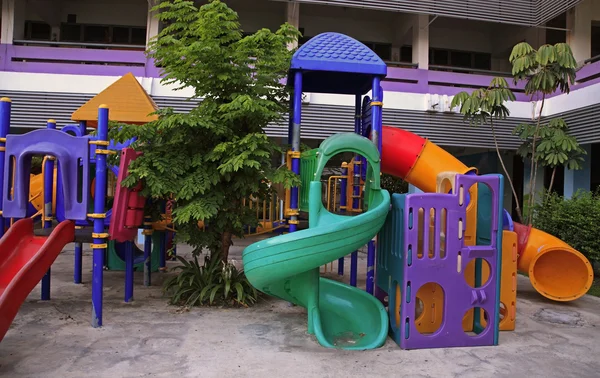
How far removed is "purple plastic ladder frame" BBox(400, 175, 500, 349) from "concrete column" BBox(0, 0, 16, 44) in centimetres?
1323

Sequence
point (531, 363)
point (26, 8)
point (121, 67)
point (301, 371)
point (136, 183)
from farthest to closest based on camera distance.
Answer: point (26, 8) → point (121, 67) → point (136, 183) → point (531, 363) → point (301, 371)

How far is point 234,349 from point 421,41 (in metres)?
12.4

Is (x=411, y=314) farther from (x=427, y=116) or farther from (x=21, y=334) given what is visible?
(x=427, y=116)

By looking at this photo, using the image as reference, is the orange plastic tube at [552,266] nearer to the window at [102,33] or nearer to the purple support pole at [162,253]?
the purple support pole at [162,253]

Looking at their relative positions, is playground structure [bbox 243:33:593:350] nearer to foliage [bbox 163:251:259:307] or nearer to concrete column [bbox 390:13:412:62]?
foliage [bbox 163:251:259:307]

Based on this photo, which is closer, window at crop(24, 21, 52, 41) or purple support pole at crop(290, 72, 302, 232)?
purple support pole at crop(290, 72, 302, 232)

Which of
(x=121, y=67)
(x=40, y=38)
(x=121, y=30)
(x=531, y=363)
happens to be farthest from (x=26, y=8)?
(x=531, y=363)

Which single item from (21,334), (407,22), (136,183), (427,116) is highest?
(407,22)

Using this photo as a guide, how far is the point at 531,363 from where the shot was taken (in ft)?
14.2

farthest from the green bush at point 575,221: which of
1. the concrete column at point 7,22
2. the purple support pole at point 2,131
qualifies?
the concrete column at point 7,22

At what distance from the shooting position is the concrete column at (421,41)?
13.9 m

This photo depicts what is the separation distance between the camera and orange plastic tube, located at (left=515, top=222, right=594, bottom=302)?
691 cm

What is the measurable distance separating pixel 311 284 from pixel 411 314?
3.86 feet

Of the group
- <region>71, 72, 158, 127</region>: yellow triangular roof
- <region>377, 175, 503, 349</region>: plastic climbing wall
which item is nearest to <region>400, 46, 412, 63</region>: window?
<region>71, 72, 158, 127</region>: yellow triangular roof
